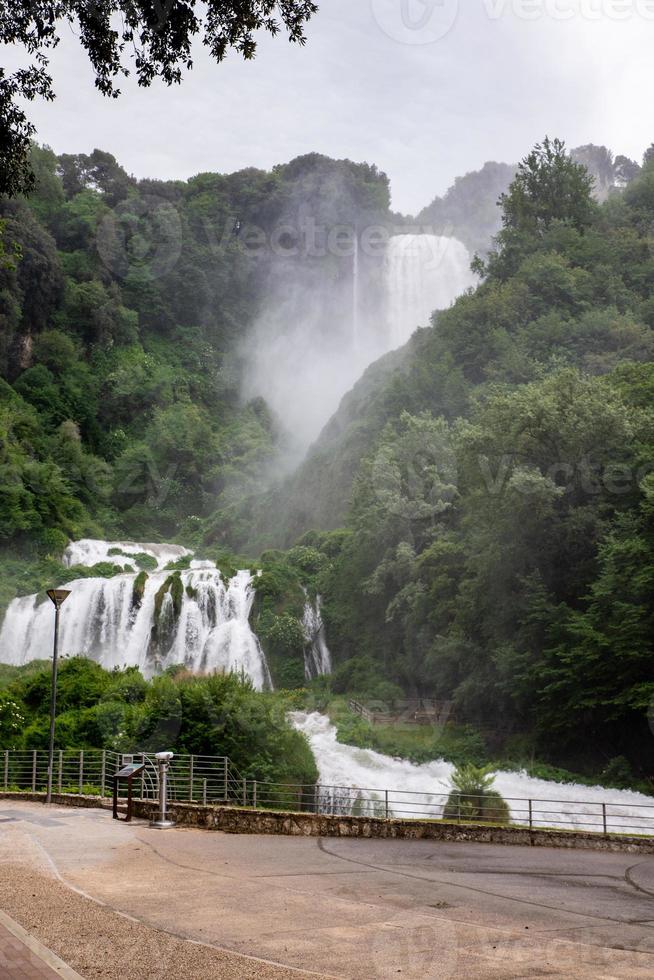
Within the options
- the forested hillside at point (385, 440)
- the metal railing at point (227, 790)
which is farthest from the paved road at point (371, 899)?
the forested hillside at point (385, 440)

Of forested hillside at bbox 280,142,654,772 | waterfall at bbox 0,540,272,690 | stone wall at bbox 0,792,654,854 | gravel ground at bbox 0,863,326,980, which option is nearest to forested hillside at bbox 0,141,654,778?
forested hillside at bbox 280,142,654,772

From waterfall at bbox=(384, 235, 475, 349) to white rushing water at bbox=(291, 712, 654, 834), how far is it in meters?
66.8

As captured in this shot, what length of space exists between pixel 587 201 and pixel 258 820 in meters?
63.8

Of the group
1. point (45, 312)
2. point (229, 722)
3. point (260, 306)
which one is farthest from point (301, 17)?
point (260, 306)

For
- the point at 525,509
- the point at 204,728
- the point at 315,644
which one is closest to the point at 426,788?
the point at 525,509

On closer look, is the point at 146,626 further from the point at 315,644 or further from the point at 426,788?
the point at 426,788

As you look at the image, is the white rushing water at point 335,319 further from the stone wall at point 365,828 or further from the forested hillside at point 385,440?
the stone wall at point 365,828

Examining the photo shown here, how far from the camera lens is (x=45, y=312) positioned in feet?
288

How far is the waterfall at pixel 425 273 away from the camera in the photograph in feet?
321

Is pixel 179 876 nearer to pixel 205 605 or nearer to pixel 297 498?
pixel 205 605

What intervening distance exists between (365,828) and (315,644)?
1424 inches

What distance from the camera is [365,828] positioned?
17.1m

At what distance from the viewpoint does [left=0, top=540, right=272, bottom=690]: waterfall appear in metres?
49.2

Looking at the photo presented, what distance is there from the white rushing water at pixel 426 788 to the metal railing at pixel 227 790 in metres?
0.12
